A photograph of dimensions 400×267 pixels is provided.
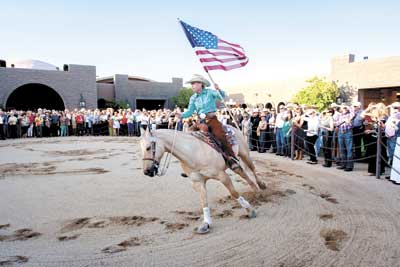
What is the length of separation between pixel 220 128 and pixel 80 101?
27.6m

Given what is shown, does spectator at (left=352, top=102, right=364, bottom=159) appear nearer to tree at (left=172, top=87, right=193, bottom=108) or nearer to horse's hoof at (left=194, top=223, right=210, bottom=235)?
horse's hoof at (left=194, top=223, right=210, bottom=235)

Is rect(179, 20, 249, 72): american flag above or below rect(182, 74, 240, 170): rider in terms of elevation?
above

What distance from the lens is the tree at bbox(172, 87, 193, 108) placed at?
1411 inches

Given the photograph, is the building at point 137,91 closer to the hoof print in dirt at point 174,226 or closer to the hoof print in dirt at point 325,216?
the hoof print in dirt at point 174,226

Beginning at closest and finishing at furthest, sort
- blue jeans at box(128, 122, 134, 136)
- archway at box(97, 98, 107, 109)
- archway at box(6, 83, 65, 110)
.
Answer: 1. blue jeans at box(128, 122, 134, 136)
2. archway at box(6, 83, 65, 110)
3. archway at box(97, 98, 107, 109)

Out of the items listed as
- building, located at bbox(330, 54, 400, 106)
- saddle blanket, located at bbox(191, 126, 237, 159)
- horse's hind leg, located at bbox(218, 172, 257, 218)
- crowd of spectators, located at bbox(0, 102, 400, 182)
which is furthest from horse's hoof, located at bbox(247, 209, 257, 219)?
building, located at bbox(330, 54, 400, 106)

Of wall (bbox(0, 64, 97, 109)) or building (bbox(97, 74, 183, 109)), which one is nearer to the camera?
wall (bbox(0, 64, 97, 109))

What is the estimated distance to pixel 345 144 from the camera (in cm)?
→ 926

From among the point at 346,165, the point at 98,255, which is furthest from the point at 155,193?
the point at 346,165

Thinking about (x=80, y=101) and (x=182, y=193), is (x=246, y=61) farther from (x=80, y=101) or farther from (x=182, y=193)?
(x=80, y=101)

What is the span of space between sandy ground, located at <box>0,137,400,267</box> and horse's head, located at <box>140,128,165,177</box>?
94 cm

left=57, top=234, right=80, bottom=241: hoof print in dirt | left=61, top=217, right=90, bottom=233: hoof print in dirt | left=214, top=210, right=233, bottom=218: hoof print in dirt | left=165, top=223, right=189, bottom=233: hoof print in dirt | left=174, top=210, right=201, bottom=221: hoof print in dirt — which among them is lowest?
left=57, top=234, right=80, bottom=241: hoof print in dirt

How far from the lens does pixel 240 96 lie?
118 ft

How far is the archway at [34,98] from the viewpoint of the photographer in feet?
96.1
